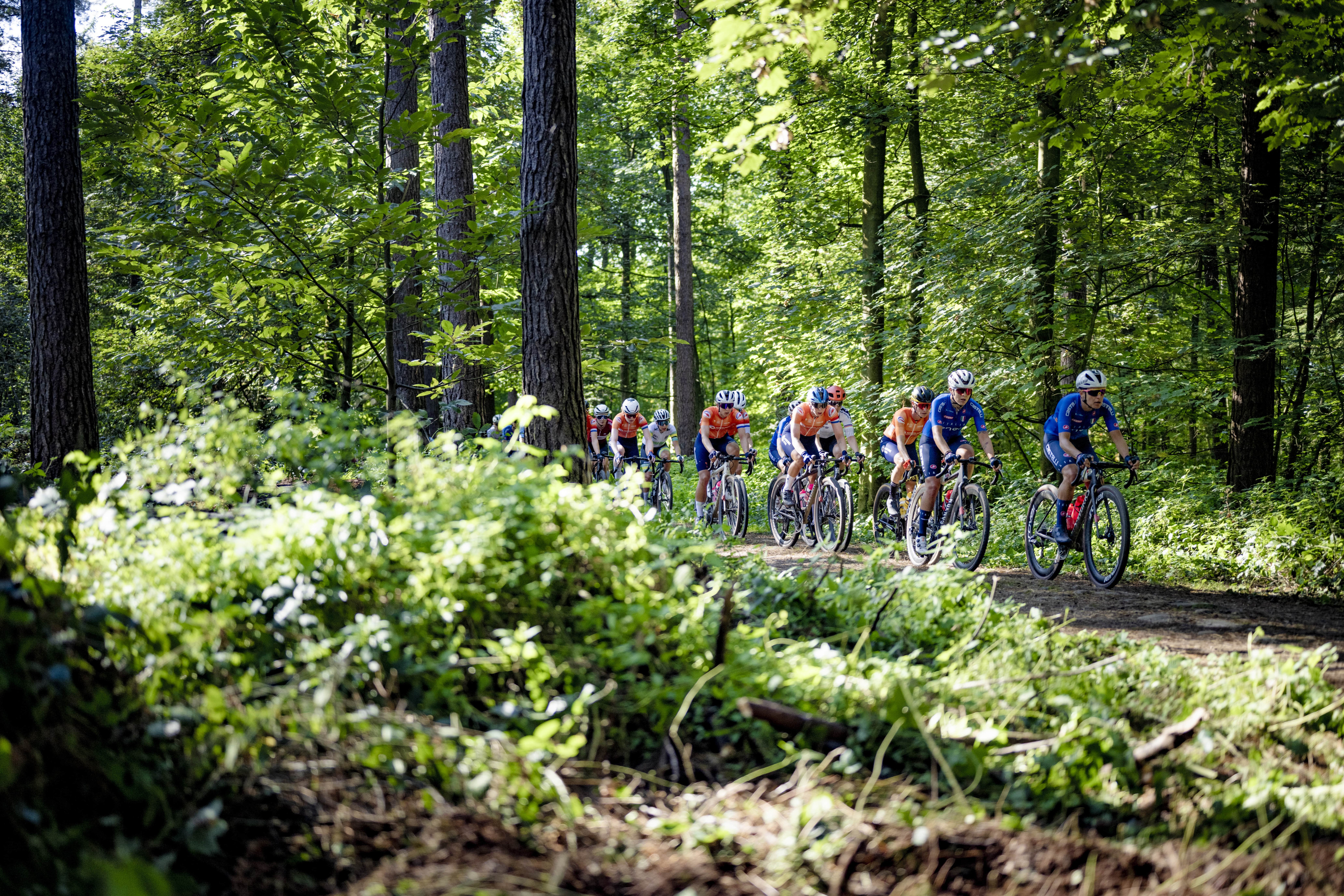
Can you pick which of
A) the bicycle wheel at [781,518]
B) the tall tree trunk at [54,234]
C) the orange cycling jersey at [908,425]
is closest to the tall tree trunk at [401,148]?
the tall tree trunk at [54,234]

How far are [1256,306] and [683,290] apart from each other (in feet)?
45.8

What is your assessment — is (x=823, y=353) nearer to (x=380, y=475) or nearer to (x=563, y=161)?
(x=563, y=161)

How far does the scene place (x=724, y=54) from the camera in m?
4.34

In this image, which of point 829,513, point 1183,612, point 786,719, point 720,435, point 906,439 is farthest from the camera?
point 720,435

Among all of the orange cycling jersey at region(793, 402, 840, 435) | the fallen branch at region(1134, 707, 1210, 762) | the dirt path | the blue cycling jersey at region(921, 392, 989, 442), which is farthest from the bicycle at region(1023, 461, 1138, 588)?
the fallen branch at region(1134, 707, 1210, 762)

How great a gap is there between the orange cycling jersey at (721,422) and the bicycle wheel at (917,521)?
11.4ft

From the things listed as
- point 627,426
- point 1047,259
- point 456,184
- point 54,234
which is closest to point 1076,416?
point 1047,259

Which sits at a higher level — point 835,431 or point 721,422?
point 721,422

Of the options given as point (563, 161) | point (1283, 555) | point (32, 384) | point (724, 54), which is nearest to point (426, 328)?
point (32, 384)

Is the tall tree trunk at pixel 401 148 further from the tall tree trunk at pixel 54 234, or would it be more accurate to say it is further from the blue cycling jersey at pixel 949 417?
the blue cycling jersey at pixel 949 417

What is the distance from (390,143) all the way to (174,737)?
19.4ft

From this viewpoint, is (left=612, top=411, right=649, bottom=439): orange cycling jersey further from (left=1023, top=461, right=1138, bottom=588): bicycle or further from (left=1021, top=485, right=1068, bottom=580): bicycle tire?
(left=1023, top=461, right=1138, bottom=588): bicycle

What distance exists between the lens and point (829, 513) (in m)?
12.2

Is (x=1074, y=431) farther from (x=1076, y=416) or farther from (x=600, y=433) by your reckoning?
(x=600, y=433)
